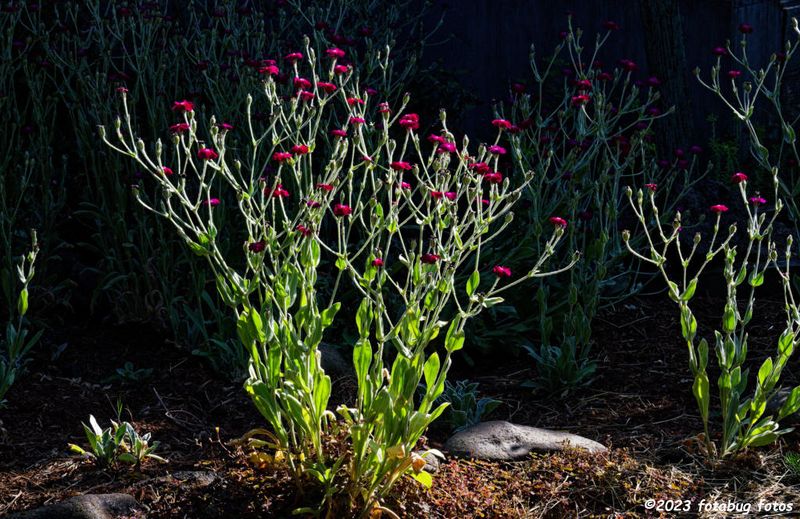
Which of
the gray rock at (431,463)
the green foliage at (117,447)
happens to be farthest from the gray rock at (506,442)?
the green foliage at (117,447)

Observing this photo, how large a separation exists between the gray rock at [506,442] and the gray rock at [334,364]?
0.83m

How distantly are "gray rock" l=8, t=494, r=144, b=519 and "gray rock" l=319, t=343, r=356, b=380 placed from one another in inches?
50.8

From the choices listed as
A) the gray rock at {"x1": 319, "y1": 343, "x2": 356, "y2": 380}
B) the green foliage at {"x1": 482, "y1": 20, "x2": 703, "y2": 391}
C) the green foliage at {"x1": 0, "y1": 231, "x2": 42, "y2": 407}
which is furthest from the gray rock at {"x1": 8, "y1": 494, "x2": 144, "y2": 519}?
the green foliage at {"x1": 482, "y1": 20, "x2": 703, "y2": 391}

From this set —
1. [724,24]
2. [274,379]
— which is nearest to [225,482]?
[274,379]

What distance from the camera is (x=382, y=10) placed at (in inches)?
250

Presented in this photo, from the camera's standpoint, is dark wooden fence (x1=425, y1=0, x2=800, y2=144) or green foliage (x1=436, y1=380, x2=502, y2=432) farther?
dark wooden fence (x1=425, y1=0, x2=800, y2=144)

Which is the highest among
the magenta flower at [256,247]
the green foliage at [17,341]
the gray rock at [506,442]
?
the magenta flower at [256,247]

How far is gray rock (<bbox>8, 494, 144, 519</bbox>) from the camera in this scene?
9.68 feet

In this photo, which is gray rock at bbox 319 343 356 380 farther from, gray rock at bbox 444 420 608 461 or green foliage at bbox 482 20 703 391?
gray rock at bbox 444 420 608 461

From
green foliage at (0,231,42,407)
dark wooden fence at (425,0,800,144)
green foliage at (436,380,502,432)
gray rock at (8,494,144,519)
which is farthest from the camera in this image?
dark wooden fence at (425,0,800,144)

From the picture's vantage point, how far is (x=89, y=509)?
2.97 meters

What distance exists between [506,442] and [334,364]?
1.04m

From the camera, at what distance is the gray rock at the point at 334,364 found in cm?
423

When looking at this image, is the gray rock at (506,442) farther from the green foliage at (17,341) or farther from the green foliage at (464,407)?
the green foliage at (17,341)
